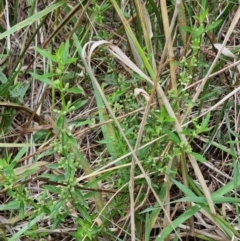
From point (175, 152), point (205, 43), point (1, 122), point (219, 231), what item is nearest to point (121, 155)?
point (175, 152)

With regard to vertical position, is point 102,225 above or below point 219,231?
above

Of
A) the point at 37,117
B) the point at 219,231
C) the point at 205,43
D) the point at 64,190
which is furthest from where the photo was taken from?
the point at 205,43

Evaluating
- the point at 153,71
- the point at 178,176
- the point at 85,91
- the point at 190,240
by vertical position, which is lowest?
the point at 190,240

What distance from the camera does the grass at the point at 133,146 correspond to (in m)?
1.02

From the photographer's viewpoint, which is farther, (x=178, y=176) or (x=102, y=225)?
(x=178, y=176)

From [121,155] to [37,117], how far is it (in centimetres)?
31

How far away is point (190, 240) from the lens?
3.95ft

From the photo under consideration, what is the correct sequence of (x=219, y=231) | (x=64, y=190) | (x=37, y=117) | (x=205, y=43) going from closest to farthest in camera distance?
1. (x=64, y=190)
2. (x=219, y=231)
3. (x=37, y=117)
4. (x=205, y=43)

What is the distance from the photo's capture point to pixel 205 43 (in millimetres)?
1460

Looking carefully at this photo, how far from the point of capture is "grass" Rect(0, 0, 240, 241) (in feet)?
3.35

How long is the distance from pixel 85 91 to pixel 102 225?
1.66ft

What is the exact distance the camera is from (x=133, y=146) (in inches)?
43.1

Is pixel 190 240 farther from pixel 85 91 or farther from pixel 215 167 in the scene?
pixel 85 91

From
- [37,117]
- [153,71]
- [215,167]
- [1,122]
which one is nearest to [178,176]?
[215,167]
